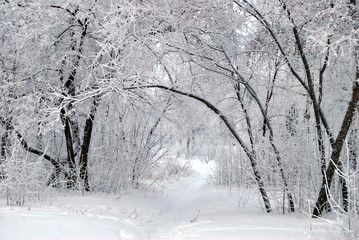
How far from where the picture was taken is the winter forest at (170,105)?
22.1 ft

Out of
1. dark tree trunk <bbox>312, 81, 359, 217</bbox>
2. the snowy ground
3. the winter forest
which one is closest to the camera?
the snowy ground

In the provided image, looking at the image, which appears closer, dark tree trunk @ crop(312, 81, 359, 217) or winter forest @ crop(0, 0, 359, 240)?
winter forest @ crop(0, 0, 359, 240)

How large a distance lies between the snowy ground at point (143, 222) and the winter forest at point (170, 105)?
0.04 meters

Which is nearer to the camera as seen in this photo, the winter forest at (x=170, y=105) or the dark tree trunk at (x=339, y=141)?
the winter forest at (x=170, y=105)

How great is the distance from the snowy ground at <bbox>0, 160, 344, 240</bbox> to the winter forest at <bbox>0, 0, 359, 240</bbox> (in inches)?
1.7

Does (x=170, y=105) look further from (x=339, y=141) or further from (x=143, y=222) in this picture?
(x=339, y=141)

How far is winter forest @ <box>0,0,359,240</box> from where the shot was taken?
6.75 metres

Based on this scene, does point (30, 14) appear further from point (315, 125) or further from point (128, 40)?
point (315, 125)

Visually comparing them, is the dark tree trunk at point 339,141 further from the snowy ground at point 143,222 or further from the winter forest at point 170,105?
the snowy ground at point 143,222

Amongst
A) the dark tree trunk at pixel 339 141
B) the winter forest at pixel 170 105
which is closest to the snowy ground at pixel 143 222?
the winter forest at pixel 170 105

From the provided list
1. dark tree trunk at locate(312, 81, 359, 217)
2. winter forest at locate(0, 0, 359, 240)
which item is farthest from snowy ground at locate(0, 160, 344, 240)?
dark tree trunk at locate(312, 81, 359, 217)

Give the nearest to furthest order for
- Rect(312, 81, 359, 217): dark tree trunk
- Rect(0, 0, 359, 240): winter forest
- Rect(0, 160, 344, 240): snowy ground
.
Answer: Rect(0, 160, 344, 240): snowy ground
Rect(0, 0, 359, 240): winter forest
Rect(312, 81, 359, 217): dark tree trunk

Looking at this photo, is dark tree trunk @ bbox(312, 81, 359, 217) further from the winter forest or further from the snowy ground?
the snowy ground

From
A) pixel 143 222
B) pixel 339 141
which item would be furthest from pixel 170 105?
pixel 339 141
